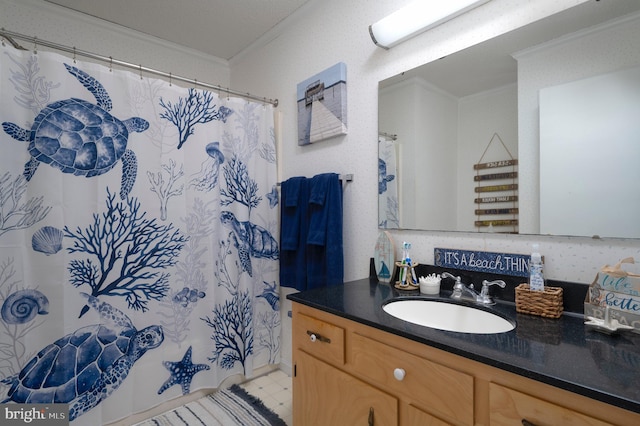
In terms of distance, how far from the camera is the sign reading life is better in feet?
3.67

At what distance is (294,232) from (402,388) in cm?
116

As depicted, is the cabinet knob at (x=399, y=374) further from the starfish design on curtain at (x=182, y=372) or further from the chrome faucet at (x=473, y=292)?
the starfish design on curtain at (x=182, y=372)

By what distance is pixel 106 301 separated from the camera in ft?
5.23

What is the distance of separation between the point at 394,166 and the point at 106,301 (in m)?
1.63

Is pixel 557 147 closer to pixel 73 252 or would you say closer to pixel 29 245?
pixel 73 252

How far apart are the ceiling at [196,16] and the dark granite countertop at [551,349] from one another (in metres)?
1.96

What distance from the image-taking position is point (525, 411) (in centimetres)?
66

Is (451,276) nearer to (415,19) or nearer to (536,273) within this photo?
(536,273)

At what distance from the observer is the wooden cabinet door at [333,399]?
3.11 ft

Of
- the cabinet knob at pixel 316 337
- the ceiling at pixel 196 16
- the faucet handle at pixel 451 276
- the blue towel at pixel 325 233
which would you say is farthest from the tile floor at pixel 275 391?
the ceiling at pixel 196 16

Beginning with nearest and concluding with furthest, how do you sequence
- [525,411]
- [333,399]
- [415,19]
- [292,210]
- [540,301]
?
[525,411] < [540,301] < [333,399] < [415,19] < [292,210]

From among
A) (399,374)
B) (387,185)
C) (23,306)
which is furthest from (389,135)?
(23,306)

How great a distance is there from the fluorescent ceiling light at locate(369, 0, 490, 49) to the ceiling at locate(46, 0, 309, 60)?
807 millimetres
